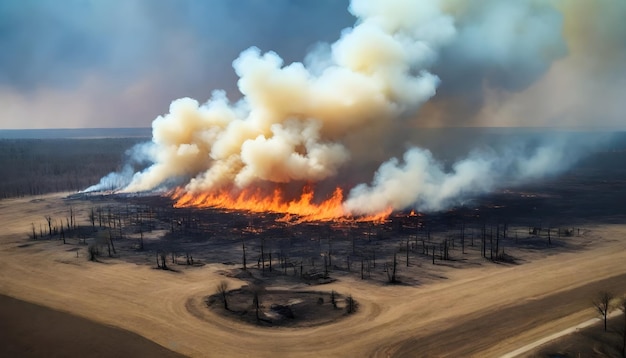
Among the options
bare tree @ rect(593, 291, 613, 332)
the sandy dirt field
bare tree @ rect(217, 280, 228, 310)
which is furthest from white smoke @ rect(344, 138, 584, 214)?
bare tree @ rect(593, 291, 613, 332)

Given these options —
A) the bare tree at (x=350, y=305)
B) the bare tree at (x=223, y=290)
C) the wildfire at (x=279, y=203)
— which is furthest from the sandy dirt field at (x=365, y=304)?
the wildfire at (x=279, y=203)

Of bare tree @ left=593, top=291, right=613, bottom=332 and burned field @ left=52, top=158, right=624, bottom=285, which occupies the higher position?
burned field @ left=52, top=158, right=624, bottom=285

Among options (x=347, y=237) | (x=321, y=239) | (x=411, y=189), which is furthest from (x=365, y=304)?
(x=411, y=189)

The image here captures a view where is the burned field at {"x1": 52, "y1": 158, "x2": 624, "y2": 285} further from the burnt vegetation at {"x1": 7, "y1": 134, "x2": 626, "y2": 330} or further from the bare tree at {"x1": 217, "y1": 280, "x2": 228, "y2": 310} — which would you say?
the bare tree at {"x1": 217, "y1": 280, "x2": 228, "y2": 310}

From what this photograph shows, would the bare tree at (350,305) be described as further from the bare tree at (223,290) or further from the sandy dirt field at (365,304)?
the bare tree at (223,290)

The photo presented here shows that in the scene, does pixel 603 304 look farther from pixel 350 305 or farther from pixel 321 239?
pixel 321 239
